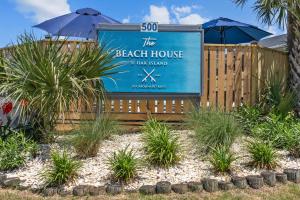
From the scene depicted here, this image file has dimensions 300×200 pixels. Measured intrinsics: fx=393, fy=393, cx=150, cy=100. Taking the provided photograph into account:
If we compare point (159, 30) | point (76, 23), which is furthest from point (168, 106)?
point (76, 23)

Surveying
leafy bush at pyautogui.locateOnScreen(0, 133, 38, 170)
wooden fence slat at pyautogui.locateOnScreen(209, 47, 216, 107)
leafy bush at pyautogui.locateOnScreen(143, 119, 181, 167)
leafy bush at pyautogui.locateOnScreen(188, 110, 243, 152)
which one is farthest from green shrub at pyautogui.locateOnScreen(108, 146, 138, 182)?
wooden fence slat at pyautogui.locateOnScreen(209, 47, 216, 107)

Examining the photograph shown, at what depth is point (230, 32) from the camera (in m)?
12.9

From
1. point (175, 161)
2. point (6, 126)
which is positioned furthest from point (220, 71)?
point (6, 126)

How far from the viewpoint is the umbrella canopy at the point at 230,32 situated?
469 inches

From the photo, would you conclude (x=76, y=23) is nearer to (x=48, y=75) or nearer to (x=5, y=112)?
(x=5, y=112)

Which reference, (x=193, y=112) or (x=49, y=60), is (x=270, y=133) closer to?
(x=193, y=112)

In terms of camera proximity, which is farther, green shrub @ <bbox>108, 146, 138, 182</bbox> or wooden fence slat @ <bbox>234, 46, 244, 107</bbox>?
wooden fence slat @ <bbox>234, 46, 244, 107</bbox>

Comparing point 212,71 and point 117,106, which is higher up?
point 212,71

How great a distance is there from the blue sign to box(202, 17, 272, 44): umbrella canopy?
335 cm

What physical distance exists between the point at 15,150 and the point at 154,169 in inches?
89.2

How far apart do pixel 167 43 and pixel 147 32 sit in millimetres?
515

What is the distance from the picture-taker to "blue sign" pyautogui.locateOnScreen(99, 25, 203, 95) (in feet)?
29.0

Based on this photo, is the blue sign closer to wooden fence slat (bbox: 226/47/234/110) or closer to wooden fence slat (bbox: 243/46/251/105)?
wooden fence slat (bbox: 226/47/234/110)

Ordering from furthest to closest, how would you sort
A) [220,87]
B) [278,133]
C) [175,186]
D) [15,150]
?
[220,87] < [278,133] < [15,150] < [175,186]
